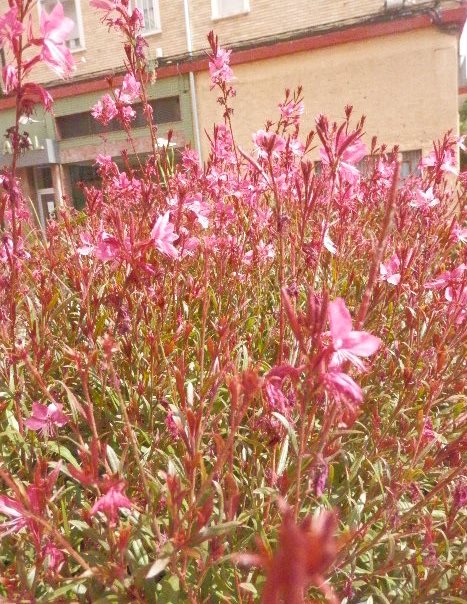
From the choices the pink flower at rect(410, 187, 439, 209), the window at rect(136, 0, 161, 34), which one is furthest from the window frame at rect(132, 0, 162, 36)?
the pink flower at rect(410, 187, 439, 209)

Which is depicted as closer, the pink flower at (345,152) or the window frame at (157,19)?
the pink flower at (345,152)

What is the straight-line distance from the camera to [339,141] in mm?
1014

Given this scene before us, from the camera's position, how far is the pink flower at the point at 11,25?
83cm

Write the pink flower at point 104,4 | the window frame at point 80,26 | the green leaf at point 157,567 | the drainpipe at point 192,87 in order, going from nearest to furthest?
the green leaf at point 157,567, the pink flower at point 104,4, the drainpipe at point 192,87, the window frame at point 80,26

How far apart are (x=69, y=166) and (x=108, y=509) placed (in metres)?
13.8

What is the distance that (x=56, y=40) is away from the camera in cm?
90

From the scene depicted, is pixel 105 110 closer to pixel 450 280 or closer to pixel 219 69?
pixel 219 69

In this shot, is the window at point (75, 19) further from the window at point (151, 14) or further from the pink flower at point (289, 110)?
the pink flower at point (289, 110)

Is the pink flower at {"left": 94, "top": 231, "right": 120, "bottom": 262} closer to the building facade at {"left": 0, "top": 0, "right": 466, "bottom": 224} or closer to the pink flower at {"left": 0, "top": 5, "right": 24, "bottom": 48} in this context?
the pink flower at {"left": 0, "top": 5, "right": 24, "bottom": 48}

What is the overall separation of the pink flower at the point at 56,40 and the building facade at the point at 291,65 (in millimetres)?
7783

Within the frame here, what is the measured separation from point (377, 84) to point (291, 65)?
1.74 m

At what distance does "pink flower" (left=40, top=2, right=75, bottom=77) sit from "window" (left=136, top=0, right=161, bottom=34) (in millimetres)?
11733

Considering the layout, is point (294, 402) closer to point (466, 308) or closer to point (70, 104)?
point (466, 308)

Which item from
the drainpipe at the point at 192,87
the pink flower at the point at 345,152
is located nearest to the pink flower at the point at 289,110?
the pink flower at the point at 345,152
